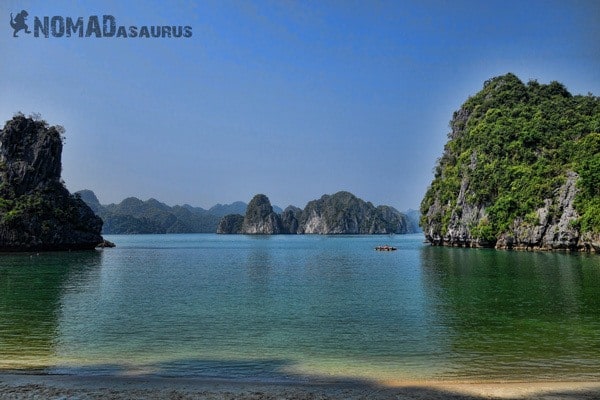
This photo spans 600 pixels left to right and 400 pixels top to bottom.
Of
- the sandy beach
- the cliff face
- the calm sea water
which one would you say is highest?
the cliff face

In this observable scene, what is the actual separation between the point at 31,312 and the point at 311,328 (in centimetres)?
1240

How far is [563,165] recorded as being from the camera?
67.8 m

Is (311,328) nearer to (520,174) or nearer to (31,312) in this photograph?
(31,312)

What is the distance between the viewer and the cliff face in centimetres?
7175

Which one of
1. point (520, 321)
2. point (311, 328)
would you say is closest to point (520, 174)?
point (520, 321)

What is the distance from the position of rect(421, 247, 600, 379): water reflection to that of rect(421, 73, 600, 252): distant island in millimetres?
27821

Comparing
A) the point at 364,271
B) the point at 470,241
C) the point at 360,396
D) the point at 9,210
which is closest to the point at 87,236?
the point at 9,210

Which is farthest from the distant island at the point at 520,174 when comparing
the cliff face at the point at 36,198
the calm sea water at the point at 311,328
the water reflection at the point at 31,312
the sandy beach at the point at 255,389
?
the cliff face at the point at 36,198

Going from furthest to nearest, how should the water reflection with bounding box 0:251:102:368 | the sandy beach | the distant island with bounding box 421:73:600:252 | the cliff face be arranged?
1. the cliff face
2. the distant island with bounding box 421:73:600:252
3. the water reflection with bounding box 0:251:102:368
4. the sandy beach

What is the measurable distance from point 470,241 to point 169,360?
7441 cm

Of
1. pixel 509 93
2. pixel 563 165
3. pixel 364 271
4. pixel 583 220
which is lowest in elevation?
pixel 364 271

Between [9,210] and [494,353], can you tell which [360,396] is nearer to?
[494,353]

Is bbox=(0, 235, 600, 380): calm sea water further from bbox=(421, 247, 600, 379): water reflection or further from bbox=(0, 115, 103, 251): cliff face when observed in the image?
bbox=(0, 115, 103, 251): cliff face

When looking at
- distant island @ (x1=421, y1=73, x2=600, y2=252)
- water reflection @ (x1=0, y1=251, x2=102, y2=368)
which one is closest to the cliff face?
water reflection @ (x1=0, y1=251, x2=102, y2=368)
